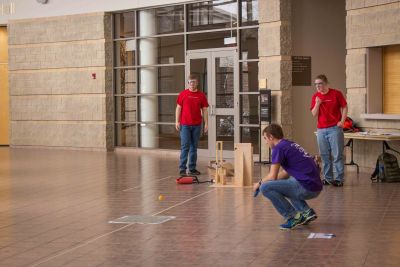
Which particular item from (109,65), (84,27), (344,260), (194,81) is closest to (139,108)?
(109,65)

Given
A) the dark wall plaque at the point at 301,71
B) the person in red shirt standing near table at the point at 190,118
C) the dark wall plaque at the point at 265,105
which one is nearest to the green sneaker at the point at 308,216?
the person in red shirt standing near table at the point at 190,118

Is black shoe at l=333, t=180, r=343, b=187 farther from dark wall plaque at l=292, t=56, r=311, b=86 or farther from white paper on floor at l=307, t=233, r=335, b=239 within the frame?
dark wall plaque at l=292, t=56, r=311, b=86

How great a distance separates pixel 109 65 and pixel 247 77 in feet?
18.1

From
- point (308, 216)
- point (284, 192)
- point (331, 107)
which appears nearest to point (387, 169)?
point (331, 107)

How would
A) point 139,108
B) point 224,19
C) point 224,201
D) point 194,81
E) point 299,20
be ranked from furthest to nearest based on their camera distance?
point 139,108 → point 224,19 → point 299,20 → point 194,81 → point 224,201

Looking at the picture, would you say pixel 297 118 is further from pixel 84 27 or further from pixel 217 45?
pixel 84 27

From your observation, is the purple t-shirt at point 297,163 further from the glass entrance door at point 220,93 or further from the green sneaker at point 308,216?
the glass entrance door at point 220,93

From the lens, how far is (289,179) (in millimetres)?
9328

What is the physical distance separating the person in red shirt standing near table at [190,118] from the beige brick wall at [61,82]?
820cm

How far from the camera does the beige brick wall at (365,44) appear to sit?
15102 mm

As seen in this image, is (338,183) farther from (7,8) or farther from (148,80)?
(7,8)

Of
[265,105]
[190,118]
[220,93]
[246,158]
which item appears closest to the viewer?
[246,158]

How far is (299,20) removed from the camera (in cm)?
1881

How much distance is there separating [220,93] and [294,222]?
11155mm
